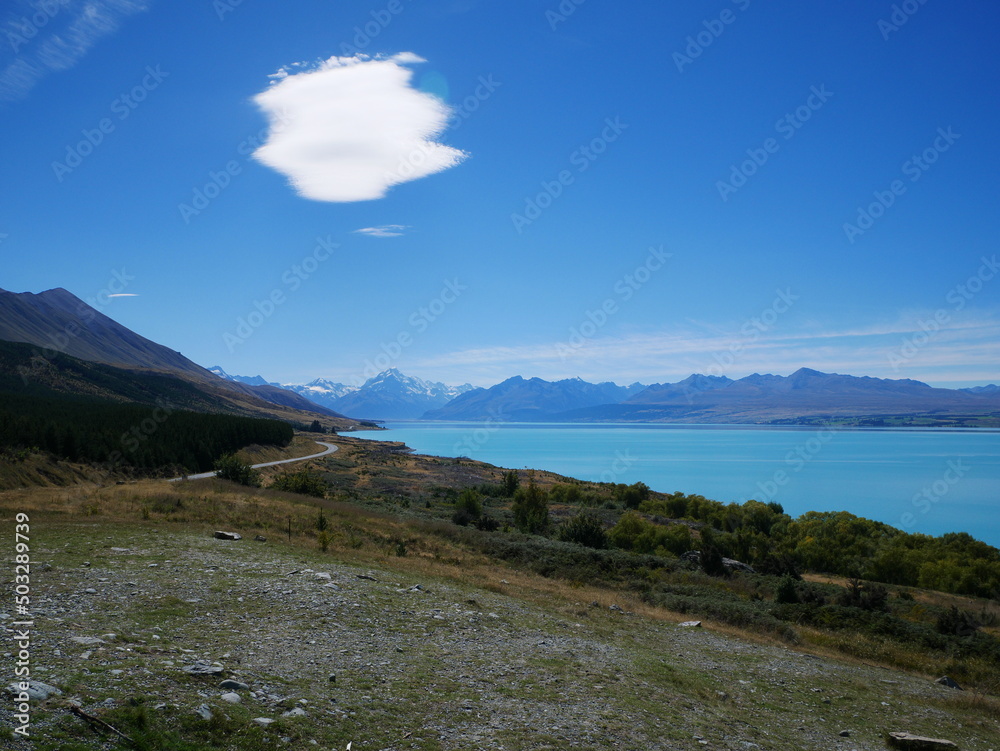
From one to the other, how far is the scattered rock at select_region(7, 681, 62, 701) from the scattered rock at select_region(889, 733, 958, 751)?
38.1 feet

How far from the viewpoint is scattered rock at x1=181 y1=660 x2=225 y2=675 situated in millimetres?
7703

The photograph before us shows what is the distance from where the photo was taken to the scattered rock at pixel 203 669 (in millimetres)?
7703

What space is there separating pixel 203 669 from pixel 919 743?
10664 mm

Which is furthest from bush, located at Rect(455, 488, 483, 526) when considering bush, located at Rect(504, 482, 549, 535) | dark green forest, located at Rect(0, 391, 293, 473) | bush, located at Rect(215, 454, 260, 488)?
dark green forest, located at Rect(0, 391, 293, 473)

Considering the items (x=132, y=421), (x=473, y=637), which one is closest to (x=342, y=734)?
(x=473, y=637)

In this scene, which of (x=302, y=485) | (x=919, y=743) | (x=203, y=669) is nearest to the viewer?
(x=203, y=669)

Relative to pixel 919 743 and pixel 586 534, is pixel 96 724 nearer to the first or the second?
pixel 919 743

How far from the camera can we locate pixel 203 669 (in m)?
7.81

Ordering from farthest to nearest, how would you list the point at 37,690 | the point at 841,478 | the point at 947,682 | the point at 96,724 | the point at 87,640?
the point at 841,478, the point at 947,682, the point at 87,640, the point at 37,690, the point at 96,724

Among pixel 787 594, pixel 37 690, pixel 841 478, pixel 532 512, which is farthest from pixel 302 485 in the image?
pixel 841 478

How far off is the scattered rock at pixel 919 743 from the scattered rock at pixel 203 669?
10152 millimetres

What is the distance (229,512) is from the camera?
25.0m

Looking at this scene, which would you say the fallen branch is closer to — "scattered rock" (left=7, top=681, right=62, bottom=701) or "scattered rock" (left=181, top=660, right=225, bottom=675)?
"scattered rock" (left=7, top=681, right=62, bottom=701)

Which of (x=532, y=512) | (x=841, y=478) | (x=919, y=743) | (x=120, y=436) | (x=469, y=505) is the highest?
(x=120, y=436)
